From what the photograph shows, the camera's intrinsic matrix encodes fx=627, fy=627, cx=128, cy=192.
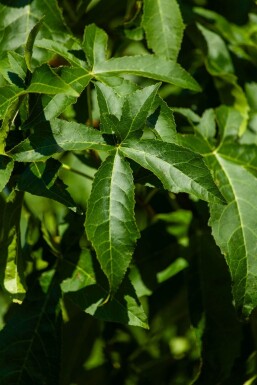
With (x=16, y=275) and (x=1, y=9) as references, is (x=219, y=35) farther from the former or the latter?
(x=16, y=275)

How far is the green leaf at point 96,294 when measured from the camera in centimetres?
139

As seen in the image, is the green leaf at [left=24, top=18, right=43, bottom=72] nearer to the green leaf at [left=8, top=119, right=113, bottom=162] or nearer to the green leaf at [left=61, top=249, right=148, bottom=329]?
the green leaf at [left=8, top=119, right=113, bottom=162]

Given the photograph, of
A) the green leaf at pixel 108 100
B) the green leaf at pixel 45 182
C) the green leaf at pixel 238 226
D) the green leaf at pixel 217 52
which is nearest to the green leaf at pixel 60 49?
the green leaf at pixel 108 100

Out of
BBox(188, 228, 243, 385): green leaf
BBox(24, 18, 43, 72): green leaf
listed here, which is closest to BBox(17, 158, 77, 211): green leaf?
BBox(24, 18, 43, 72): green leaf

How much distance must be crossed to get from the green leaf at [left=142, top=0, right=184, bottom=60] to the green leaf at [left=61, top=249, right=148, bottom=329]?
539 mm

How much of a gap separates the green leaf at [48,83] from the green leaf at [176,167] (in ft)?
0.58

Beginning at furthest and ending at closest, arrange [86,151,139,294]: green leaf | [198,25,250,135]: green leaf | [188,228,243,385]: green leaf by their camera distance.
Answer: [198,25,250,135]: green leaf, [188,228,243,385]: green leaf, [86,151,139,294]: green leaf

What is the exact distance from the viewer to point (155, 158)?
1.24 metres

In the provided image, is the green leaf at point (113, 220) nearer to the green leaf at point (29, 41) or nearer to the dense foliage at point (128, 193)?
the dense foliage at point (128, 193)

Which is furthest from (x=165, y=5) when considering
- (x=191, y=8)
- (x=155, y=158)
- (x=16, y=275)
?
(x=16, y=275)

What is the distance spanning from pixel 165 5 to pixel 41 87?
0.47 meters

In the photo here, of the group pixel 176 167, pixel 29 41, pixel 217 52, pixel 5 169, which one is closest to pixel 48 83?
pixel 29 41

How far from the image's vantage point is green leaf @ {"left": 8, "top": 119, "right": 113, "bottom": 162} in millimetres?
1231

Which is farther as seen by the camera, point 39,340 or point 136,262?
point 136,262
